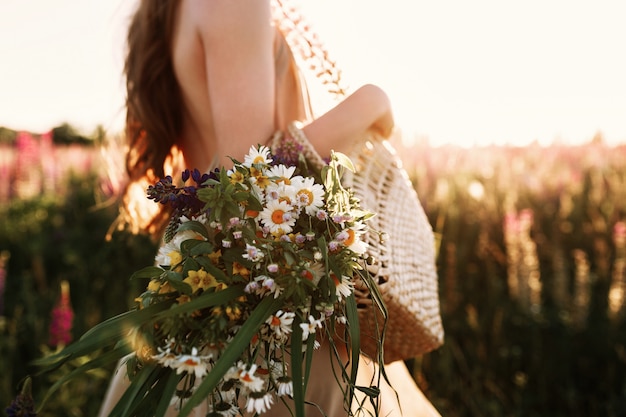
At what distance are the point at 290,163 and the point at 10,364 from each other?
10.3ft

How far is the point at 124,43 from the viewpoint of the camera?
2.22 meters

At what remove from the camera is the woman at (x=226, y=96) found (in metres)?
1.62

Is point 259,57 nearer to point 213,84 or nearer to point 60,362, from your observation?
point 213,84

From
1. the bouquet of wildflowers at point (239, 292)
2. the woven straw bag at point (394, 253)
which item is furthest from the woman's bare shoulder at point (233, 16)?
the bouquet of wildflowers at point (239, 292)

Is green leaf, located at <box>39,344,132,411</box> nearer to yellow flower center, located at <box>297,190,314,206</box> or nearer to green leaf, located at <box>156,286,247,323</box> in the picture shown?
green leaf, located at <box>156,286,247,323</box>

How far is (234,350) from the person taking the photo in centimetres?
104

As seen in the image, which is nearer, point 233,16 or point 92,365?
point 92,365

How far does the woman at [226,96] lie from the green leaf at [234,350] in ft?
1.51

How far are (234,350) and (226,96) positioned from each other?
2.62 feet

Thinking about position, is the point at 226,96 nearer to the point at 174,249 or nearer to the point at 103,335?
the point at 174,249

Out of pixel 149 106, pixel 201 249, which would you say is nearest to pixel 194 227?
pixel 201 249

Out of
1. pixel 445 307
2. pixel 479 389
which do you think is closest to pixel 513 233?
pixel 445 307

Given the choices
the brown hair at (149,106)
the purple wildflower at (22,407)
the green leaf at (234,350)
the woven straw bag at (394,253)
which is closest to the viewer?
the green leaf at (234,350)

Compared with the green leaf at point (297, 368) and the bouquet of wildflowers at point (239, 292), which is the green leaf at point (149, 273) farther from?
the green leaf at point (297, 368)
